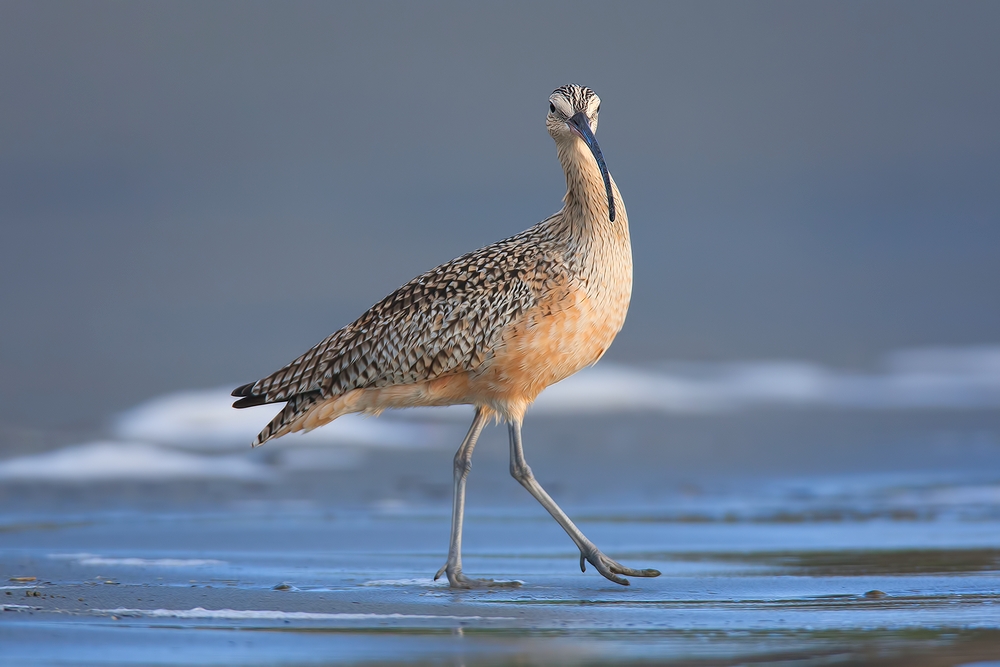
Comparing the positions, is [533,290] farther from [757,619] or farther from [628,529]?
[628,529]

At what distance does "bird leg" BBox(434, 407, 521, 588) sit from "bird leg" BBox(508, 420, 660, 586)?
0.45m

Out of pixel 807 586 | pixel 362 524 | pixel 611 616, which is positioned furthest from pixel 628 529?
pixel 611 616

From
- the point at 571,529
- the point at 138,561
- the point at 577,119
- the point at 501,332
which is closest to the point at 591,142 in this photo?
the point at 577,119

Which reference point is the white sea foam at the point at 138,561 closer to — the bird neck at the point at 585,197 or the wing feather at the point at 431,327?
the wing feather at the point at 431,327

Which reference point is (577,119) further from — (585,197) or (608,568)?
(608,568)

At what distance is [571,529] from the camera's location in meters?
10.4

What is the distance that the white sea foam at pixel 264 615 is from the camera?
324 inches

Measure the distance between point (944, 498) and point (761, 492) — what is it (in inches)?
92.4

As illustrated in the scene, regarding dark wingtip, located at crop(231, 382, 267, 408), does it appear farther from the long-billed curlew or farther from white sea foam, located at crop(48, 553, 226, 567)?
white sea foam, located at crop(48, 553, 226, 567)

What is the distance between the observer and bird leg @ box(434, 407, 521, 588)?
10.1 meters

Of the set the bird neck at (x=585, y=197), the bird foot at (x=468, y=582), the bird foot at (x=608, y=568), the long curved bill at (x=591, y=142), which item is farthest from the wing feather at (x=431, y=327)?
the bird foot at (x=608, y=568)

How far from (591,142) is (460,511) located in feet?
10.5

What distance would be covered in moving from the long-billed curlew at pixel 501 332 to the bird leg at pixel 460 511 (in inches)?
0.4

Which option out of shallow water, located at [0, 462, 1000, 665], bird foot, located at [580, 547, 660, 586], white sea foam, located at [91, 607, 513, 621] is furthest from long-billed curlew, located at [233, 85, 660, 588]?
white sea foam, located at [91, 607, 513, 621]
